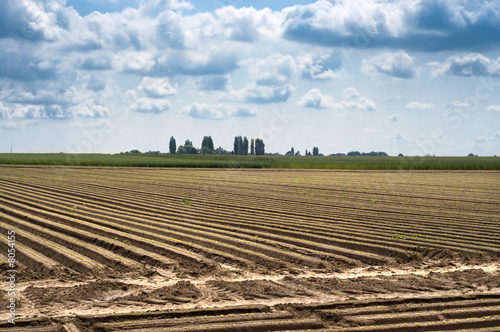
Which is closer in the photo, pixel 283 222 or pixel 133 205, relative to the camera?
pixel 283 222

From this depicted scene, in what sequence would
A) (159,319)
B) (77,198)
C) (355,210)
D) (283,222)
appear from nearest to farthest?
(159,319) → (283,222) → (355,210) → (77,198)

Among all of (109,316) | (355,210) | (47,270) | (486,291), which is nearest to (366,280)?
(486,291)

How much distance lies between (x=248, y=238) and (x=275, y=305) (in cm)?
371

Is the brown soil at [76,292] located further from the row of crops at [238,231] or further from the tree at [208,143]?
the tree at [208,143]

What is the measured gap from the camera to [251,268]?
24.5 feet

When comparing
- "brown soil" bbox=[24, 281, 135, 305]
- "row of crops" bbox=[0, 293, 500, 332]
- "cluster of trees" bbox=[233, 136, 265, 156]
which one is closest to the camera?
"row of crops" bbox=[0, 293, 500, 332]

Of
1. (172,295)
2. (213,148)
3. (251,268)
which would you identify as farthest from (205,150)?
(172,295)

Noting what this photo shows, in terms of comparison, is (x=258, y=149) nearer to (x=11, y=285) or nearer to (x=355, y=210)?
(x=355, y=210)

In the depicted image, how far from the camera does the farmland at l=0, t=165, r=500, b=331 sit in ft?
17.5

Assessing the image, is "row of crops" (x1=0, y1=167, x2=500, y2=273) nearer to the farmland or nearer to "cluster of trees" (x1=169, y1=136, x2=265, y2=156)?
the farmland

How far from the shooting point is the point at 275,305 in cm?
571

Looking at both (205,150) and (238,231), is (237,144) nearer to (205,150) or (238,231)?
(205,150)

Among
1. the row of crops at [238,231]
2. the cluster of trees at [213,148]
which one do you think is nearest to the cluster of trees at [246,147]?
the cluster of trees at [213,148]

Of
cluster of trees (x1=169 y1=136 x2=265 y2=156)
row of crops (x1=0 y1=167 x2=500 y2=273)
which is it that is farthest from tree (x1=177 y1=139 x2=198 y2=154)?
row of crops (x1=0 y1=167 x2=500 y2=273)
